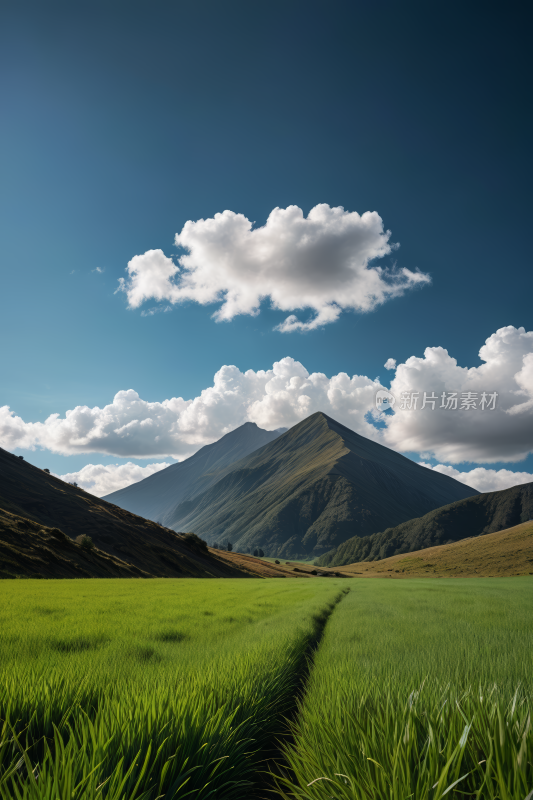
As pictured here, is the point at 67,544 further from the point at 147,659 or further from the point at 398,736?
the point at 398,736

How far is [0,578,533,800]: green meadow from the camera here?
1.85 meters

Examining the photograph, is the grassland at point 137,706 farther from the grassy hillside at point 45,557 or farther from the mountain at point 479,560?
the mountain at point 479,560

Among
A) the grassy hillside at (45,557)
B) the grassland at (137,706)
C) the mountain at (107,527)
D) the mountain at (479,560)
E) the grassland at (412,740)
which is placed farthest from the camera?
the mountain at (479,560)

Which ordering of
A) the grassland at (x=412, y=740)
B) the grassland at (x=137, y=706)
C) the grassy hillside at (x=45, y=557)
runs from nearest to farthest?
the grassland at (x=412, y=740) < the grassland at (x=137, y=706) < the grassy hillside at (x=45, y=557)

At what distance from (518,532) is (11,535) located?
113 m

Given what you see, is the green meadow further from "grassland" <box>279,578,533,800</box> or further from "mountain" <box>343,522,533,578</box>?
"mountain" <box>343,522,533,578</box>

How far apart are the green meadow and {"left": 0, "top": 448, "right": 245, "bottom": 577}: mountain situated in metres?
53.2

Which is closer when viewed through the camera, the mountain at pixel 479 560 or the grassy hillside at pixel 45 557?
the grassy hillside at pixel 45 557

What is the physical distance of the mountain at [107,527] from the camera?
6412 centimetres

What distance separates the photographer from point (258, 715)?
11.8ft

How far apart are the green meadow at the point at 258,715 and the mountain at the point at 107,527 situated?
53215mm

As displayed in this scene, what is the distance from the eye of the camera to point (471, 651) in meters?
6.72

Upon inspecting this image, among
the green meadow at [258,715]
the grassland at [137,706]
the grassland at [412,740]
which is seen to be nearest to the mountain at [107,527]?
the grassland at [137,706]

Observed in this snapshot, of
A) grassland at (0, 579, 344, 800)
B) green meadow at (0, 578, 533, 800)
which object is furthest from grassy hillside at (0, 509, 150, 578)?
green meadow at (0, 578, 533, 800)
